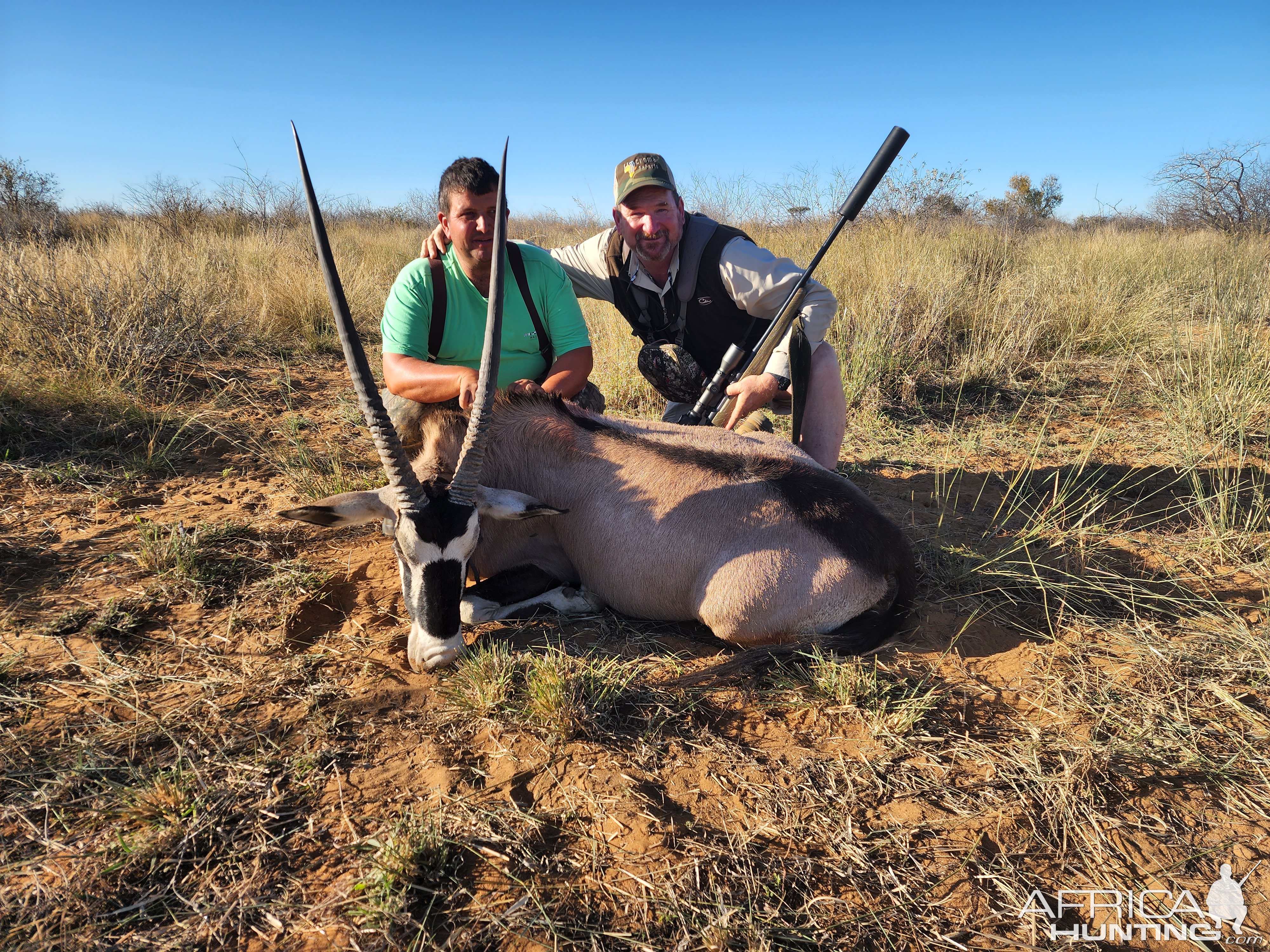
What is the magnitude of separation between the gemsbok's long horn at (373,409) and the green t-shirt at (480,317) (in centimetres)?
121

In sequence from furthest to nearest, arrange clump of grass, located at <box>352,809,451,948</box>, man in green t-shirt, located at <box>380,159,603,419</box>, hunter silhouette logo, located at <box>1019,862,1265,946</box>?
man in green t-shirt, located at <box>380,159,603,419</box> → hunter silhouette logo, located at <box>1019,862,1265,946</box> → clump of grass, located at <box>352,809,451,948</box>

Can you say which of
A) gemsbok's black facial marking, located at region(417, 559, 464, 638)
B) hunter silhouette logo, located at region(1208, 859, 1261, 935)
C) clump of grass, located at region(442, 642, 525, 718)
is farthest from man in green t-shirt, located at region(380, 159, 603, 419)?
hunter silhouette logo, located at region(1208, 859, 1261, 935)

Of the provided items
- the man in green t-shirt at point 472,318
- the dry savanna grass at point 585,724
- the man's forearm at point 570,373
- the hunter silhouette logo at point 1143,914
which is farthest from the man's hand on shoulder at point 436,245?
the hunter silhouette logo at point 1143,914

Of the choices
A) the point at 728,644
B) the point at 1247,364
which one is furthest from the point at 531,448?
the point at 1247,364

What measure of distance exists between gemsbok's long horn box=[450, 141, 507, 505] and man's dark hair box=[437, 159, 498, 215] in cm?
111

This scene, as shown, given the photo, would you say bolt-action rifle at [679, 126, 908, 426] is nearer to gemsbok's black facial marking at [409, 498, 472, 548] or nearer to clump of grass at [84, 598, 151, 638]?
gemsbok's black facial marking at [409, 498, 472, 548]

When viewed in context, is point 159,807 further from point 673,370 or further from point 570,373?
point 673,370

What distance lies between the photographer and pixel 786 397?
4.93m

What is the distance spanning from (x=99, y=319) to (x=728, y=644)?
21.3 ft

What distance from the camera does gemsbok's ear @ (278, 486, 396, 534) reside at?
9.55 ft

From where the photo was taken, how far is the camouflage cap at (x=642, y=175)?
4379mm

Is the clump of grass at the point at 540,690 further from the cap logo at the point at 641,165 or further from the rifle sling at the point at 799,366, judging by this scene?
the cap logo at the point at 641,165

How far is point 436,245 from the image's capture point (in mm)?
4184

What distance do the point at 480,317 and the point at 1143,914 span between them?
4125 mm
